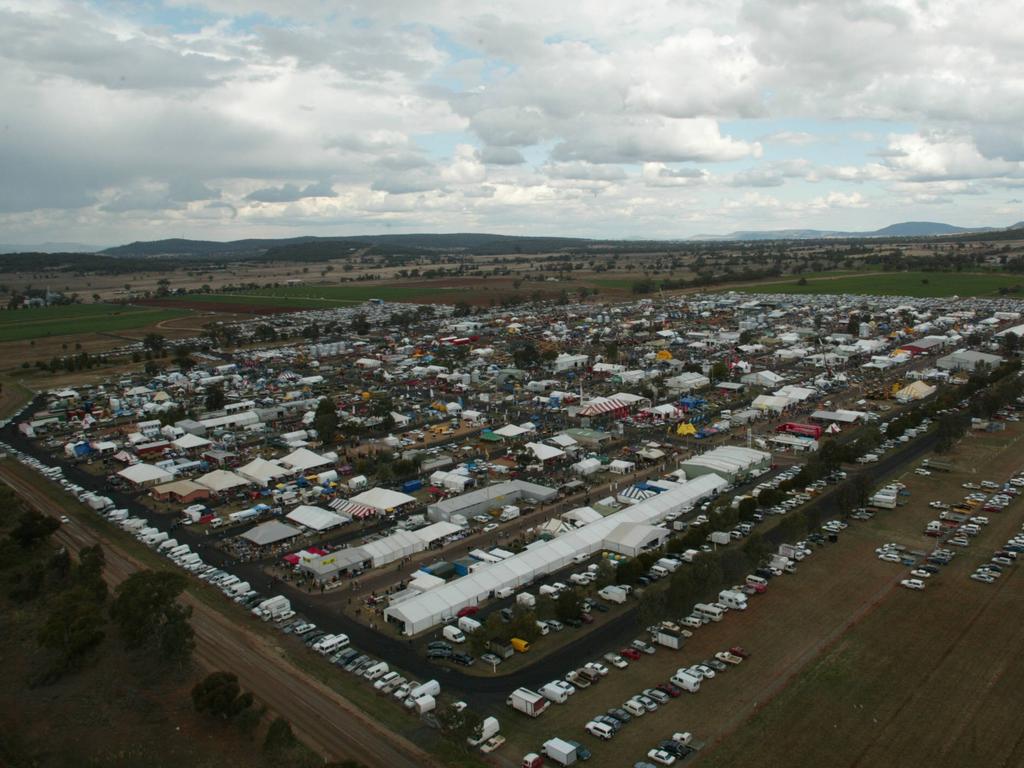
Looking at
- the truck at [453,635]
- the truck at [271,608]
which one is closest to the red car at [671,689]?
the truck at [453,635]

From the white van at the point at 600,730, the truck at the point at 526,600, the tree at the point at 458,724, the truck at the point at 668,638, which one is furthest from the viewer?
the truck at the point at 526,600

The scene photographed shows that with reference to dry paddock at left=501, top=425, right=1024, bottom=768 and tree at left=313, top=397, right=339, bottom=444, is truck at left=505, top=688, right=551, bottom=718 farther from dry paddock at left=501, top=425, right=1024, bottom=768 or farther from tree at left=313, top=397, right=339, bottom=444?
tree at left=313, top=397, right=339, bottom=444

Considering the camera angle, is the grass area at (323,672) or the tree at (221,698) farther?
the tree at (221,698)

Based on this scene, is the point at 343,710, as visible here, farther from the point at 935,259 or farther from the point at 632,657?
the point at 935,259

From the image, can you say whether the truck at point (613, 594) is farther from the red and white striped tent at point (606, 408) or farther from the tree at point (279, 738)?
the red and white striped tent at point (606, 408)

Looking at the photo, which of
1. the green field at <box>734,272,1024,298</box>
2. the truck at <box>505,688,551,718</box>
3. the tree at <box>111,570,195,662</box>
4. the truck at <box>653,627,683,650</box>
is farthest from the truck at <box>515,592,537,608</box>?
the green field at <box>734,272,1024,298</box>

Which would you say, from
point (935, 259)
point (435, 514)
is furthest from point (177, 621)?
point (935, 259)
